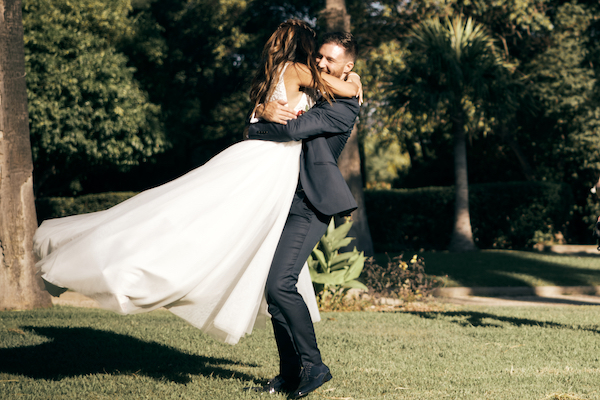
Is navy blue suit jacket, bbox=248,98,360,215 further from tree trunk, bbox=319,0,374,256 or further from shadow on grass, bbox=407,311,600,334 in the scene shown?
tree trunk, bbox=319,0,374,256

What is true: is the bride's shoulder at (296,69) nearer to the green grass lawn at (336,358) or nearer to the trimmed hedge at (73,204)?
the green grass lawn at (336,358)

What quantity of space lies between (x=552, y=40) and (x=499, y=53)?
1.55 meters

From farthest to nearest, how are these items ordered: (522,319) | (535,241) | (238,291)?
(535,241) < (522,319) < (238,291)

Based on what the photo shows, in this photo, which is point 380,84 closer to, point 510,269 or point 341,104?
point 510,269

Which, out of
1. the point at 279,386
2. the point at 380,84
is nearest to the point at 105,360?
the point at 279,386

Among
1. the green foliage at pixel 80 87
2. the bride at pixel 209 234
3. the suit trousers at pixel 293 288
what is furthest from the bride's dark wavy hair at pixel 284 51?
the green foliage at pixel 80 87

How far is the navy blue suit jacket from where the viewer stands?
3.39 m

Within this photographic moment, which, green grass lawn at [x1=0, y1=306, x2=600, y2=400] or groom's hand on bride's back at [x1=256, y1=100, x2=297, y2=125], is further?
green grass lawn at [x1=0, y1=306, x2=600, y2=400]

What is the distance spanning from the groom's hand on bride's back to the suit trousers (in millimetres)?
458

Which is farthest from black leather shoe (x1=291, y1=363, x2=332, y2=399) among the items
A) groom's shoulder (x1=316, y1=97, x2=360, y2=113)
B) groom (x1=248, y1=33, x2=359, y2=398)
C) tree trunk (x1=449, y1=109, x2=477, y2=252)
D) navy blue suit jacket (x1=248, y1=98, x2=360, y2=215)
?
tree trunk (x1=449, y1=109, x2=477, y2=252)

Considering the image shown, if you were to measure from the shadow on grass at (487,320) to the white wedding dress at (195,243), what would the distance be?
3653 mm

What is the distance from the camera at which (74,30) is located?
17.9 meters

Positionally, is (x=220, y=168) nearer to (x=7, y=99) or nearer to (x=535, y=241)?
(x=7, y=99)

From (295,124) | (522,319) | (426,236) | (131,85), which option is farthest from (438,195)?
(295,124)
